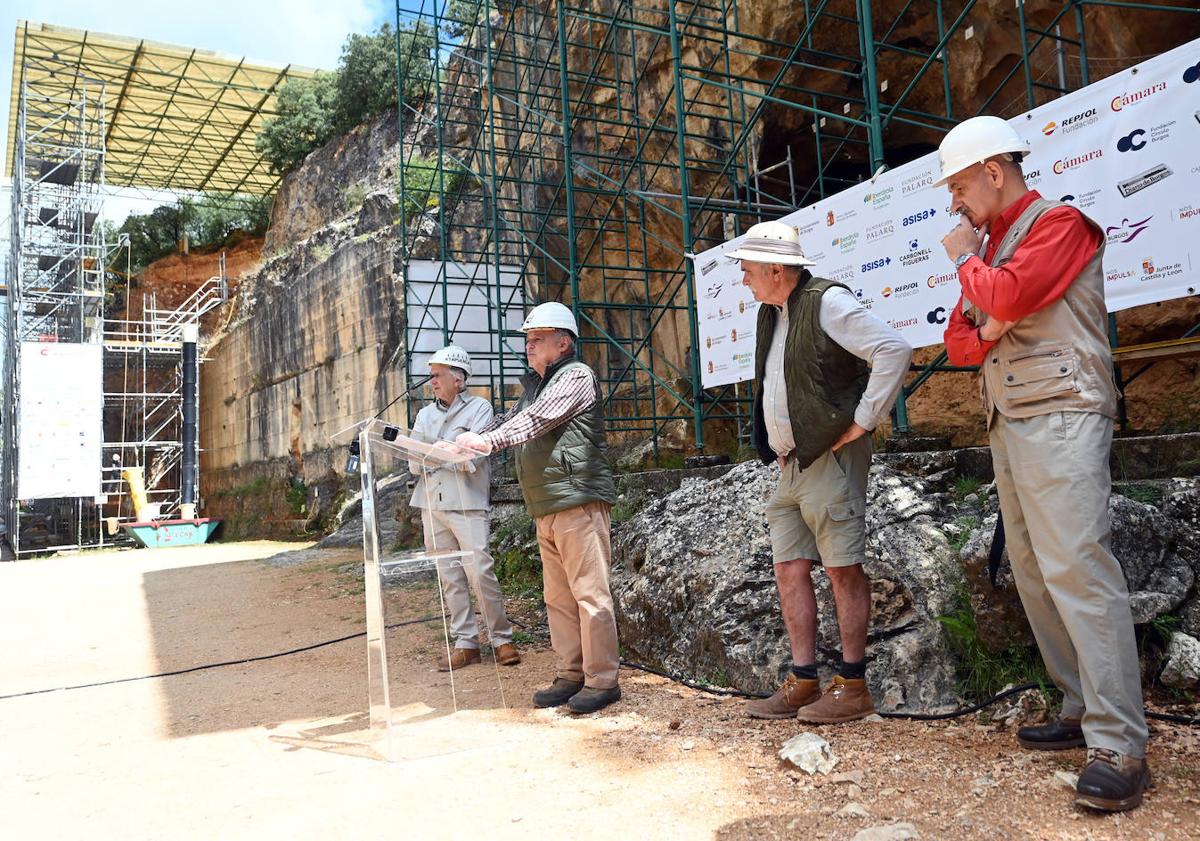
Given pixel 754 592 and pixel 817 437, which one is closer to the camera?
pixel 817 437

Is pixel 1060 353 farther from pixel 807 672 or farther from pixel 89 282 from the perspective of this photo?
pixel 89 282

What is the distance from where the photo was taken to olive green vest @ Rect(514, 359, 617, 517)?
3.67m

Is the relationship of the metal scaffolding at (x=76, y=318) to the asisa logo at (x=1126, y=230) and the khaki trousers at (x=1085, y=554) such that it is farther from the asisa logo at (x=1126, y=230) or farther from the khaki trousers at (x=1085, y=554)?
the khaki trousers at (x=1085, y=554)

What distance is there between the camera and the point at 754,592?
13.2 feet

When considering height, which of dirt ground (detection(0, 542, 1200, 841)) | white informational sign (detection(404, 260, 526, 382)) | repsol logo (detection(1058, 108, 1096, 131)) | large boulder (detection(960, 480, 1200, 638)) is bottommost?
dirt ground (detection(0, 542, 1200, 841))

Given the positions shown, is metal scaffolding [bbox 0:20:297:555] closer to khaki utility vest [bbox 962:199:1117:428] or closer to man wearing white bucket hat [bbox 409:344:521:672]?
man wearing white bucket hat [bbox 409:344:521:672]

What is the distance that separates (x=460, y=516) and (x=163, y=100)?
92.1ft

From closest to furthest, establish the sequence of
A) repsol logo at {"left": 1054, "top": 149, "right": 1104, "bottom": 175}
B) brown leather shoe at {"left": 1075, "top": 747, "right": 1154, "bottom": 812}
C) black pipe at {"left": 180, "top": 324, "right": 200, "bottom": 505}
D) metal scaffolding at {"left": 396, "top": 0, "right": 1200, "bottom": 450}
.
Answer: brown leather shoe at {"left": 1075, "top": 747, "right": 1154, "bottom": 812} < repsol logo at {"left": 1054, "top": 149, "right": 1104, "bottom": 175} < metal scaffolding at {"left": 396, "top": 0, "right": 1200, "bottom": 450} < black pipe at {"left": 180, "top": 324, "right": 200, "bottom": 505}

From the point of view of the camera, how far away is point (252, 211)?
105 feet

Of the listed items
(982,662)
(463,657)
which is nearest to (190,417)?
(463,657)

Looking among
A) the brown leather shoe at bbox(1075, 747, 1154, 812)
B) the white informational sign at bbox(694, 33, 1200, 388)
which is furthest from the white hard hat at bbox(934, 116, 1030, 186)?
the white informational sign at bbox(694, 33, 1200, 388)

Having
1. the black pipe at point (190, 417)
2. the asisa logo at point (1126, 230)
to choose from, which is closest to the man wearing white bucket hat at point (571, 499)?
the asisa logo at point (1126, 230)

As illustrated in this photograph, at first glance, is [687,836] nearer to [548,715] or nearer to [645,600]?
[548,715]

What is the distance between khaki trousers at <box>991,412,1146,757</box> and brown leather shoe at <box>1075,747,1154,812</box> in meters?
0.03
